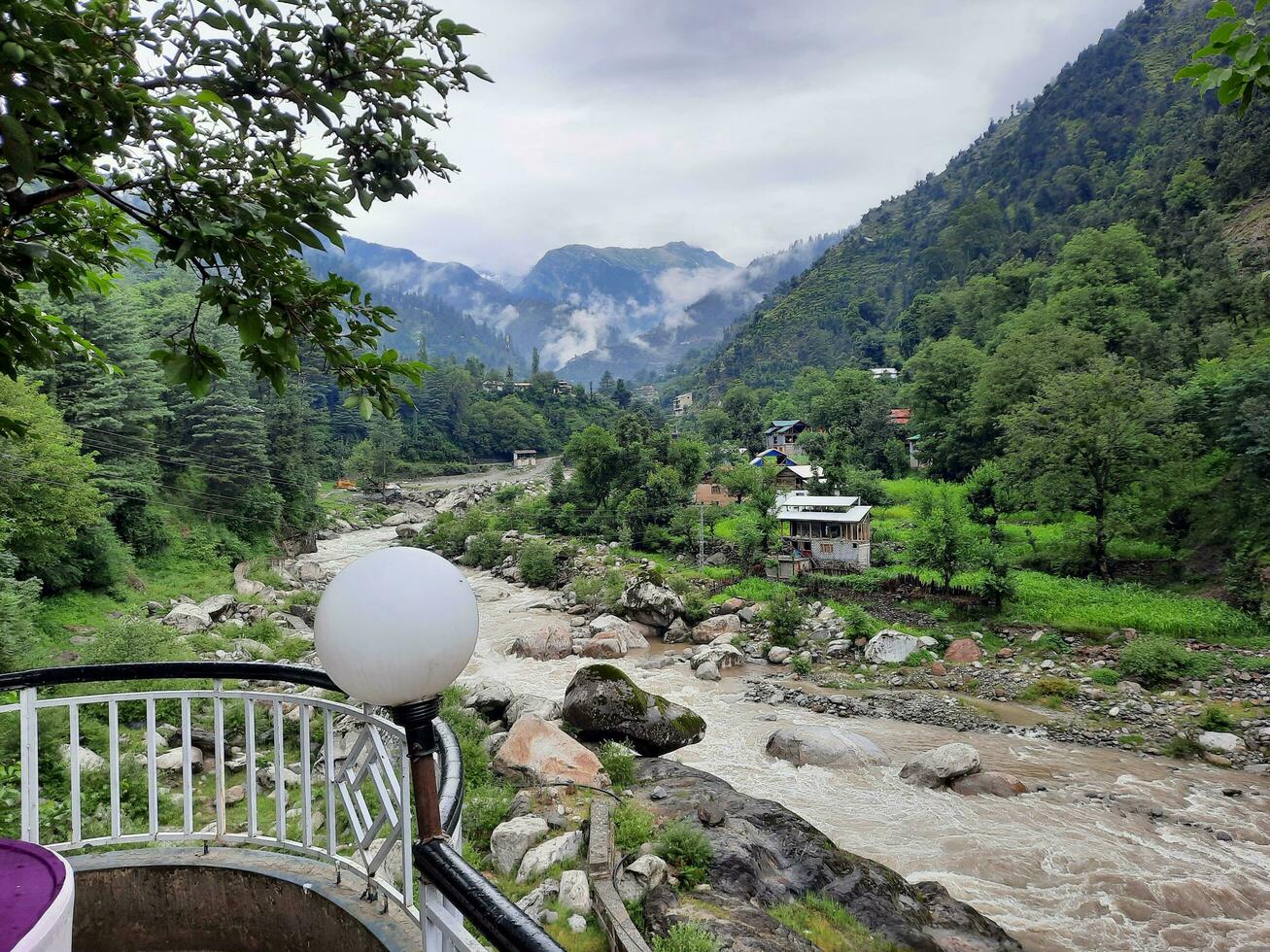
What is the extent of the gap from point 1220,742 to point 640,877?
10.3 metres

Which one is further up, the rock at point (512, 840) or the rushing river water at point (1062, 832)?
the rock at point (512, 840)

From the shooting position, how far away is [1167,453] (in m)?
17.0

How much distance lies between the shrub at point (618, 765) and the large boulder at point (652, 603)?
34.4 feet

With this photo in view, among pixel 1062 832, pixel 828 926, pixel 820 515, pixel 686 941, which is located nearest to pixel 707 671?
pixel 1062 832

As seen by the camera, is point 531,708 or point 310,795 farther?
point 531,708

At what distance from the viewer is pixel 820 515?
Answer: 2139 centimetres

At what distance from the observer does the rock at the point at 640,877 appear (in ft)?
17.7

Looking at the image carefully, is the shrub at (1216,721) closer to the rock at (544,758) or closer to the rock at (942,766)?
the rock at (942,766)

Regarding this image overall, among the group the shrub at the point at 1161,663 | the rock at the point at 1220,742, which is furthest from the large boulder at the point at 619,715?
the shrub at the point at 1161,663

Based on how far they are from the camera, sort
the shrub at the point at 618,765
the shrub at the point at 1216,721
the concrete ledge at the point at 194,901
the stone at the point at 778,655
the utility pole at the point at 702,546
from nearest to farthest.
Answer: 1. the concrete ledge at the point at 194,901
2. the shrub at the point at 618,765
3. the shrub at the point at 1216,721
4. the stone at the point at 778,655
5. the utility pole at the point at 702,546

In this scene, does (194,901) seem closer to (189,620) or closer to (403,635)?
(403,635)

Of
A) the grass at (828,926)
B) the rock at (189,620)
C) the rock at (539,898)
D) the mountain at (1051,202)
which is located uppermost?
the mountain at (1051,202)

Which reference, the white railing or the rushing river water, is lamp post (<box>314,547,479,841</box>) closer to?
the white railing

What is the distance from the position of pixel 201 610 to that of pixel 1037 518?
79.4ft
